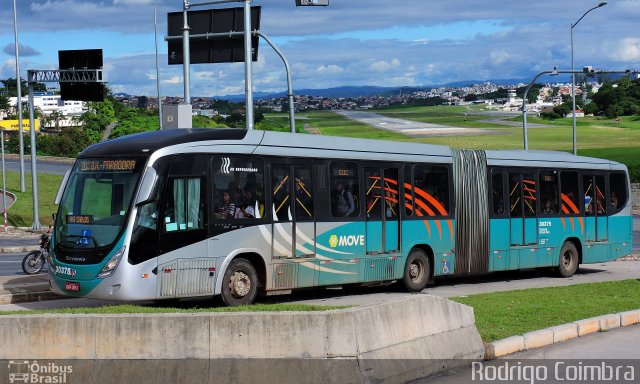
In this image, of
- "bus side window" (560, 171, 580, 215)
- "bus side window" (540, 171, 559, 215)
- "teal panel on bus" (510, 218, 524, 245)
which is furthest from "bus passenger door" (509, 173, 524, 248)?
"bus side window" (560, 171, 580, 215)

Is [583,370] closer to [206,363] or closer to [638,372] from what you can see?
[638,372]

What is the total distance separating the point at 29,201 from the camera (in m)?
56.3

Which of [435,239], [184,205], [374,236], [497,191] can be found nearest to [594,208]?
[497,191]

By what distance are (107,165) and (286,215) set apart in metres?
3.31

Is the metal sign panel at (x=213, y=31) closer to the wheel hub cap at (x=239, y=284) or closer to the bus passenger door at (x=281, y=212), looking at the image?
the bus passenger door at (x=281, y=212)

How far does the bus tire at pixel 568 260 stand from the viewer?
85.0 ft

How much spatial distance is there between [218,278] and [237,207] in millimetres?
1313

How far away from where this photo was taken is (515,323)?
1430 centimetres

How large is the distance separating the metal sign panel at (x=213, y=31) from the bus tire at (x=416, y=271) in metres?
11.1

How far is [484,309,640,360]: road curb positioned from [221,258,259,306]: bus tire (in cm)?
513

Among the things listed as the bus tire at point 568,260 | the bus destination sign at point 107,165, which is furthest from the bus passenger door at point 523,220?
the bus destination sign at point 107,165

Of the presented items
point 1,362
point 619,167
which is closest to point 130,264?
point 1,362

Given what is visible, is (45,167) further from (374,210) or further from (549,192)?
(374,210)

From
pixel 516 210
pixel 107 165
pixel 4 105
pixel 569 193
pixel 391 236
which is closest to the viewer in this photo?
pixel 107 165
